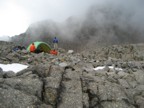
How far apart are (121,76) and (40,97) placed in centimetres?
637

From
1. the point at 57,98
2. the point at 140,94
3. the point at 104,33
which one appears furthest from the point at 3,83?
the point at 104,33

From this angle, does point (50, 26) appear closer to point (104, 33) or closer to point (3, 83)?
point (104, 33)

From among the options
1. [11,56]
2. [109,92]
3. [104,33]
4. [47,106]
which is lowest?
[47,106]

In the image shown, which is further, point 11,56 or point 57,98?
point 11,56

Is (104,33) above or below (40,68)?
above

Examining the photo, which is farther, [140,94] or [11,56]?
[11,56]

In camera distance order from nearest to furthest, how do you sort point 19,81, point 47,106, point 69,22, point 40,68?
1. point 47,106
2. point 19,81
3. point 40,68
4. point 69,22

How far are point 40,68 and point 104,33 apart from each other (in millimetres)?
68914

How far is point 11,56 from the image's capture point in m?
20.0

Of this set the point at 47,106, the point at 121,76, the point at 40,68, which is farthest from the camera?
the point at 121,76

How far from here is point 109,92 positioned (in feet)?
36.0

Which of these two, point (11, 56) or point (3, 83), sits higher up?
point (11, 56)

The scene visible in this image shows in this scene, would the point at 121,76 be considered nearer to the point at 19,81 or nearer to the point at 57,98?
the point at 57,98

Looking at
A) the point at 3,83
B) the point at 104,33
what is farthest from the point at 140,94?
the point at 104,33
